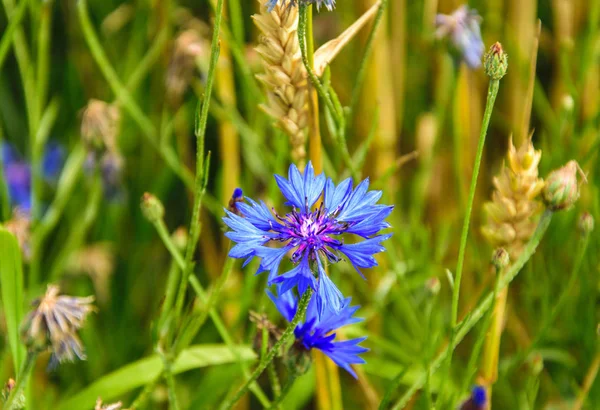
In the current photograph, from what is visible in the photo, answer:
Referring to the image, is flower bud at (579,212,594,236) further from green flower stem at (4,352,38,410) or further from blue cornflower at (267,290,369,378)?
green flower stem at (4,352,38,410)

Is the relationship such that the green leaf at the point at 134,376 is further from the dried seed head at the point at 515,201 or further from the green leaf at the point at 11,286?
the dried seed head at the point at 515,201

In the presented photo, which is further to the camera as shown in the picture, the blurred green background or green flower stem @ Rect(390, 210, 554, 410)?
the blurred green background

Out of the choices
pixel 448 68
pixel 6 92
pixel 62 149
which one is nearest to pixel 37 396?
pixel 62 149

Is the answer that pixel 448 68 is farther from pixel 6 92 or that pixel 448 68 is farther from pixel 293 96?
pixel 6 92

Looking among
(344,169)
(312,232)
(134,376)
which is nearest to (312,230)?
(312,232)

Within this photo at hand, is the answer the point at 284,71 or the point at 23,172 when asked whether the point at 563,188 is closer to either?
the point at 284,71

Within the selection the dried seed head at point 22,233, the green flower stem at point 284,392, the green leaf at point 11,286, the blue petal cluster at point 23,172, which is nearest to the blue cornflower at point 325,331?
the green flower stem at point 284,392

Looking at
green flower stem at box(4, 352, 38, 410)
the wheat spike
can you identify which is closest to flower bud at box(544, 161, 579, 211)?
the wheat spike
